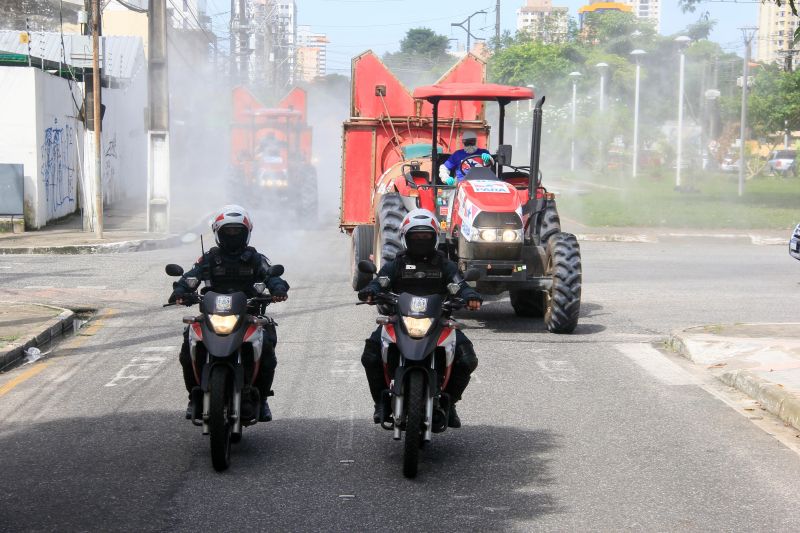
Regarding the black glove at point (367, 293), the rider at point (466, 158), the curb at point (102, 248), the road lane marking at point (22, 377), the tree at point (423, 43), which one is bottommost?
the curb at point (102, 248)

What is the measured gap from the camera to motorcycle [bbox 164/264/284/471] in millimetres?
6770

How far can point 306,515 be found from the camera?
6.07 meters

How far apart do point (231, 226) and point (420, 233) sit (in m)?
1.23

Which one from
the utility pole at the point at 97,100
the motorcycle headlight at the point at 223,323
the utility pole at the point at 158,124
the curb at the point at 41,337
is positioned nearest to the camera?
the motorcycle headlight at the point at 223,323

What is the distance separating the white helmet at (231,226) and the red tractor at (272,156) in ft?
66.4

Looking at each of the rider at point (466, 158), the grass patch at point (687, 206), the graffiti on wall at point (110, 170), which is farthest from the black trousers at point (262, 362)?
the graffiti on wall at point (110, 170)

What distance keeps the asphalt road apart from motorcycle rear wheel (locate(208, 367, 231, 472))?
4.3 inches

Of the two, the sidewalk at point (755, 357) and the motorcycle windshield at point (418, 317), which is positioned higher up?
the motorcycle windshield at point (418, 317)

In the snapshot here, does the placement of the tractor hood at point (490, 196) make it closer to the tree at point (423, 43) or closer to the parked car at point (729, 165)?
the parked car at point (729, 165)

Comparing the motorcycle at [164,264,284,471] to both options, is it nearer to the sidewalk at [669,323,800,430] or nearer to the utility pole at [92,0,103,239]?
the sidewalk at [669,323,800,430]

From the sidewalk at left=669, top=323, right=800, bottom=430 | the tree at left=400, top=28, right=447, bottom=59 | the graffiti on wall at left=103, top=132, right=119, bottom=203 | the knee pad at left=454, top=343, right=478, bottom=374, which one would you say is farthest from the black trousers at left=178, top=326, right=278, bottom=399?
the tree at left=400, top=28, right=447, bottom=59

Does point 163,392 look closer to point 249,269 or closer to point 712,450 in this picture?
point 249,269

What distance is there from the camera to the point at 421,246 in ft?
24.4

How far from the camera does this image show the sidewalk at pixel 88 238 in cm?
2145
